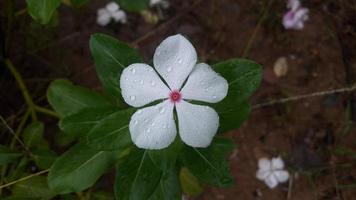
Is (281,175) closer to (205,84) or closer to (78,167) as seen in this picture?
(78,167)

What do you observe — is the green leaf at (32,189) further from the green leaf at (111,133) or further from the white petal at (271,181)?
A: the white petal at (271,181)

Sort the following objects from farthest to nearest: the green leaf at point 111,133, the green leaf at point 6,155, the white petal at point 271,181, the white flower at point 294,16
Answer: the white flower at point 294,16 → the white petal at point 271,181 → the green leaf at point 6,155 → the green leaf at point 111,133

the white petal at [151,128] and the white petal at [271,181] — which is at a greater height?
the white petal at [151,128]

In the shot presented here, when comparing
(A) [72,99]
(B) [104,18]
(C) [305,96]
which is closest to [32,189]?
(A) [72,99]

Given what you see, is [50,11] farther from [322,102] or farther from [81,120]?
[322,102]

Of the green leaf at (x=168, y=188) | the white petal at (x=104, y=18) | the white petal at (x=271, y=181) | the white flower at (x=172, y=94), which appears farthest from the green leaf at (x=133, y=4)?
the white petal at (x=271, y=181)

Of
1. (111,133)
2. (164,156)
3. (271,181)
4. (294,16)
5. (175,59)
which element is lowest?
(271,181)
